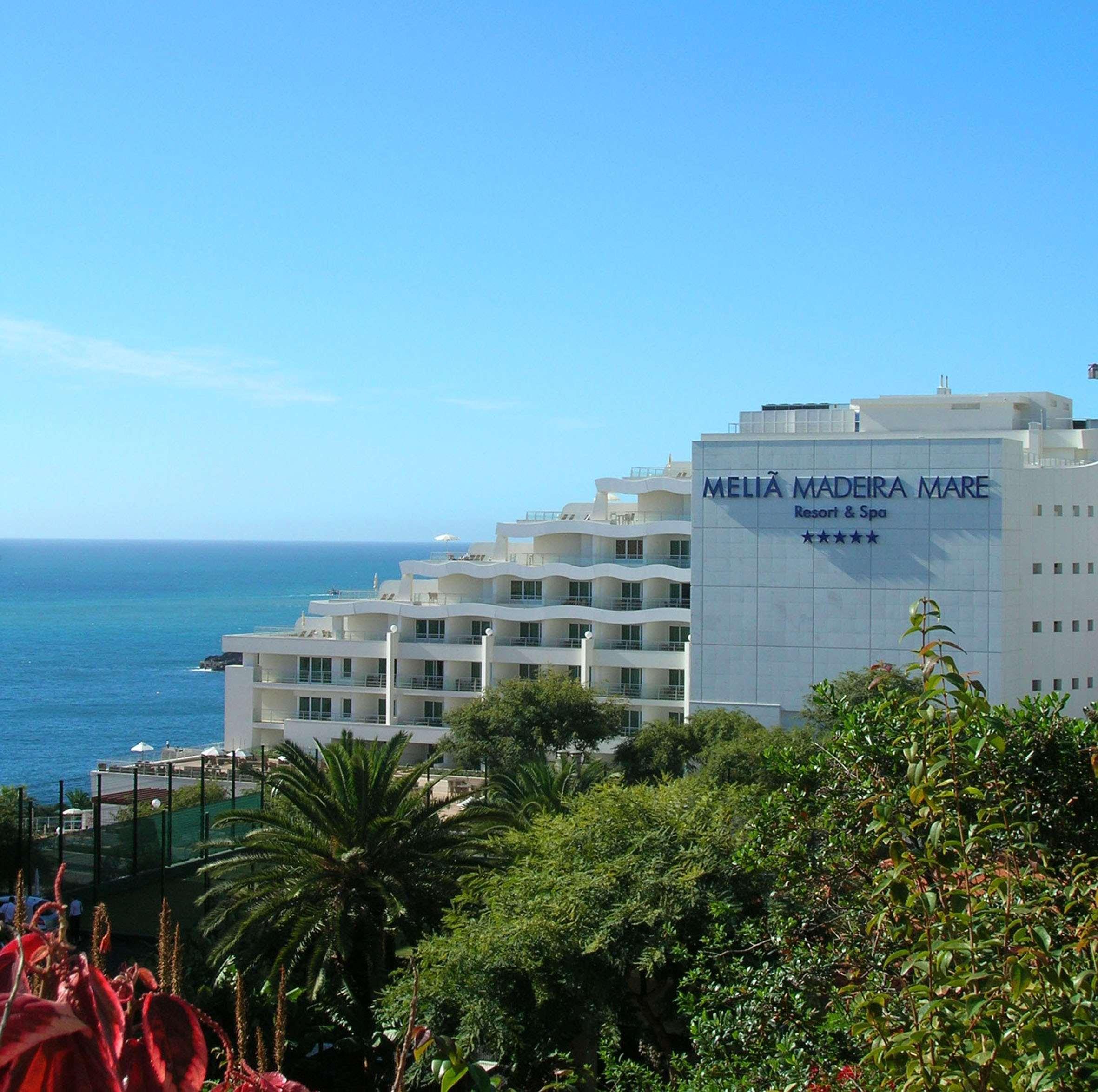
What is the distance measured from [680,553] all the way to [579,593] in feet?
18.5

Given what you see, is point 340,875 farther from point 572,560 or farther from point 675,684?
point 572,560

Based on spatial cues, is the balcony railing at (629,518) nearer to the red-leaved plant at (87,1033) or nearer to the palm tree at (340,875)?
the palm tree at (340,875)

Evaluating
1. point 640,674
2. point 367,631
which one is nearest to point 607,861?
point 640,674

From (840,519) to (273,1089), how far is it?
53905 mm

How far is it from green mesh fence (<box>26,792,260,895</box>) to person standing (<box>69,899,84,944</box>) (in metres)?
0.84

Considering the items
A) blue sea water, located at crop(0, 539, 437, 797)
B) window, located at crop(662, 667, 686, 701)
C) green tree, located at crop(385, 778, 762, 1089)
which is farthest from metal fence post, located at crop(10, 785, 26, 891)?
blue sea water, located at crop(0, 539, 437, 797)

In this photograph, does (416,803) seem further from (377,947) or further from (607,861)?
(607,861)

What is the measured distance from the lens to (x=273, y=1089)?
3713 millimetres

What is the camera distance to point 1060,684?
58375 millimetres

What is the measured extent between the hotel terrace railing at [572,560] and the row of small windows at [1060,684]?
16905 millimetres

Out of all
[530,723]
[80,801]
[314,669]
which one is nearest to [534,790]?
[530,723]

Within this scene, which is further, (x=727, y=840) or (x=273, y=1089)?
(x=727, y=840)

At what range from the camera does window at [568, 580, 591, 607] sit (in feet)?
212

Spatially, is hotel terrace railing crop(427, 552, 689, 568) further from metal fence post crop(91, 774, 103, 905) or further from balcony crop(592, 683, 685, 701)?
metal fence post crop(91, 774, 103, 905)
